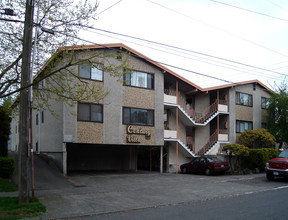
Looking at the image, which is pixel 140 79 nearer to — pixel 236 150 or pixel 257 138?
pixel 236 150

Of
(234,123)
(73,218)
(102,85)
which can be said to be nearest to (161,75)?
(102,85)

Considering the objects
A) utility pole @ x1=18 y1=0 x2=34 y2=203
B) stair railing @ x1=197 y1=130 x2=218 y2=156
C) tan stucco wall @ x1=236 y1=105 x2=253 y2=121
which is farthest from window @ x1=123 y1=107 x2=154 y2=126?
tan stucco wall @ x1=236 y1=105 x2=253 y2=121

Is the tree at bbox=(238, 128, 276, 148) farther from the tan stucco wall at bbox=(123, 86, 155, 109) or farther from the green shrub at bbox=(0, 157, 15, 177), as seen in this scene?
the green shrub at bbox=(0, 157, 15, 177)

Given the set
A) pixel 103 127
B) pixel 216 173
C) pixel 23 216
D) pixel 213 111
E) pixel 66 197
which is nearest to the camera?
pixel 23 216

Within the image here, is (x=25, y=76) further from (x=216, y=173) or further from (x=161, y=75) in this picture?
(x=216, y=173)

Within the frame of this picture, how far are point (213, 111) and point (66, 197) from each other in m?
18.2

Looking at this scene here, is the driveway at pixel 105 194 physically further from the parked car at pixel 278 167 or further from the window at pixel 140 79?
the window at pixel 140 79

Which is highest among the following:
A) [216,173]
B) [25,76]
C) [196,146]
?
[25,76]

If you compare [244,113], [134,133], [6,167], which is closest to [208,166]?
[134,133]

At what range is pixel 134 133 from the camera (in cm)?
2127

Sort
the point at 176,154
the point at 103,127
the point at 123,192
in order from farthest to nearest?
the point at 176,154, the point at 103,127, the point at 123,192

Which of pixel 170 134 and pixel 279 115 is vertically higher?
pixel 279 115

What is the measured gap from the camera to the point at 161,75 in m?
23.2

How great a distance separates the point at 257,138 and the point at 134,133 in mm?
12917
